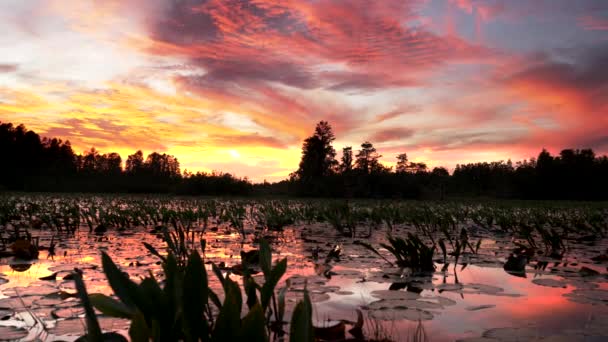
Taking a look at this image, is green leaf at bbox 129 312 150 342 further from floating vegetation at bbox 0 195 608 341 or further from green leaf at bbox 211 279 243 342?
green leaf at bbox 211 279 243 342

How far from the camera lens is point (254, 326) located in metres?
0.85

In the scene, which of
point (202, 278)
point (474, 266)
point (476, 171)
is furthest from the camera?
point (476, 171)

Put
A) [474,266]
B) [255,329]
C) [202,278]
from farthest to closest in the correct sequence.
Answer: [474,266] < [202,278] < [255,329]

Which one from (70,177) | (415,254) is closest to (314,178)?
(70,177)

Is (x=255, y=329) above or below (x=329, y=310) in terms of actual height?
above

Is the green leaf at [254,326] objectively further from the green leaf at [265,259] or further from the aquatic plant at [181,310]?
the green leaf at [265,259]

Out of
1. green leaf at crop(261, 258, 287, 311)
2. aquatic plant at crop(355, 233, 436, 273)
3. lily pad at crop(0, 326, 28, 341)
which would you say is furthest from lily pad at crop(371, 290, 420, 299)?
lily pad at crop(0, 326, 28, 341)

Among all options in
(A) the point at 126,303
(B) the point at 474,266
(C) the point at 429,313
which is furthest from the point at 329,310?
(B) the point at 474,266

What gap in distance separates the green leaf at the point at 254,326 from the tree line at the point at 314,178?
30031mm

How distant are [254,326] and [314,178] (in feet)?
120

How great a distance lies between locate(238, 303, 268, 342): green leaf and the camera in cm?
84

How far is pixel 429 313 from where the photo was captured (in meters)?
2.07

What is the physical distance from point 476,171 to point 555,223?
87.2m

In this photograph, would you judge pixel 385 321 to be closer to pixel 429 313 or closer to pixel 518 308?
pixel 429 313
